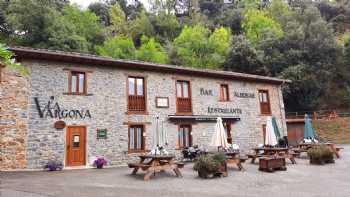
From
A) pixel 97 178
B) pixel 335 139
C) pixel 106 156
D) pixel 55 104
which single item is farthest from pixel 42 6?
pixel 335 139

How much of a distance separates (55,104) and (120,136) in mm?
3237

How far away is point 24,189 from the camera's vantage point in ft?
22.5

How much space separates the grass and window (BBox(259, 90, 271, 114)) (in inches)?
375

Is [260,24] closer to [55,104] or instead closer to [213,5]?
[213,5]

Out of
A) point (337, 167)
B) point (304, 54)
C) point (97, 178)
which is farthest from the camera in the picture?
Answer: point (304, 54)

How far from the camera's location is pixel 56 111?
1198 centimetres

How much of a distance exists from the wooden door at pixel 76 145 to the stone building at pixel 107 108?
0.14 ft

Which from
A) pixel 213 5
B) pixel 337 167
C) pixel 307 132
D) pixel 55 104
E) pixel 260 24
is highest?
pixel 213 5

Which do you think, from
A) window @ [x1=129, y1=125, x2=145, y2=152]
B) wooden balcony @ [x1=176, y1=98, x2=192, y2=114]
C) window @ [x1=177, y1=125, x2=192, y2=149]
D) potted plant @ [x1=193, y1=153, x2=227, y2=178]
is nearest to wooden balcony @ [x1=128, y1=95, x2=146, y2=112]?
window @ [x1=129, y1=125, x2=145, y2=152]

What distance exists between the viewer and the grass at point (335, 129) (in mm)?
23766

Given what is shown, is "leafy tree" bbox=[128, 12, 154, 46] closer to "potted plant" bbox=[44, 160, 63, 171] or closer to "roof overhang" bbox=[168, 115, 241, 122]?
"roof overhang" bbox=[168, 115, 241, 122]

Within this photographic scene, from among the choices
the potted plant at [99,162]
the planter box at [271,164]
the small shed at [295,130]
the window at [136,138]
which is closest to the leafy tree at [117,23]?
the small shed at [295,130]

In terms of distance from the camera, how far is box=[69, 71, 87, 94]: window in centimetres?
1262

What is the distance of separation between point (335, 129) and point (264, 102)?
11.0 meters
